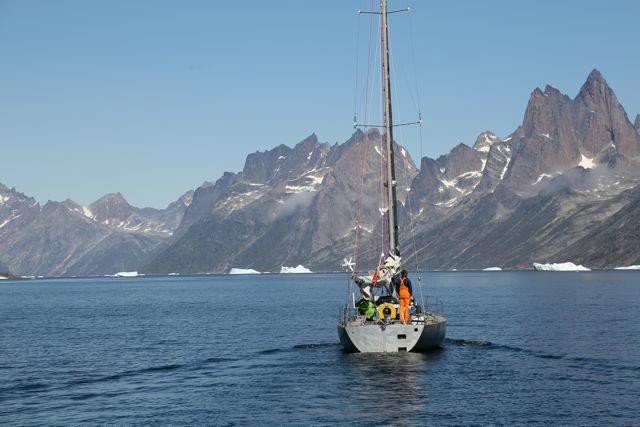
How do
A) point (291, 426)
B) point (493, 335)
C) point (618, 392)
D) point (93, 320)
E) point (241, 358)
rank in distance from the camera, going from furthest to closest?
point (93, 320)
point (493, 335)
point (241, 358)
point (618, 392)
point (291, 426)

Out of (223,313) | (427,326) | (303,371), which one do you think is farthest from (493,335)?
(223,313)

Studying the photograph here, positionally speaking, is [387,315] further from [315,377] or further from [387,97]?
[387,97]

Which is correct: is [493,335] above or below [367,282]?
below

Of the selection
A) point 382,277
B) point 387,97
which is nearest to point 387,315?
point 382,277

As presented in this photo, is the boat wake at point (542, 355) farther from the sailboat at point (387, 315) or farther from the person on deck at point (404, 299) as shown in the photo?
the person on deck at point (404, 299)

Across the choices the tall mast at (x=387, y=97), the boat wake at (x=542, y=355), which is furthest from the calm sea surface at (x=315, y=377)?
the tall mast at (x=387, y=97)

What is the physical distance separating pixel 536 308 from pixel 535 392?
8076 cm

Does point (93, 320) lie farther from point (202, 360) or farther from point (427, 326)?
point (427, 326)

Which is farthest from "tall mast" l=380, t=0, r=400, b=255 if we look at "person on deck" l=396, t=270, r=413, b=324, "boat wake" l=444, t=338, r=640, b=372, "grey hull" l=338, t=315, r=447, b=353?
"boat wake" l=444, t=338, r=640, b=372

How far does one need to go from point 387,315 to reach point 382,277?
4.56 meters

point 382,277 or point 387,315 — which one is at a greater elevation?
point 382,277

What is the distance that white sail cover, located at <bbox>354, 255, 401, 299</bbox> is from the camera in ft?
207

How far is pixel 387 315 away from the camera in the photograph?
195 ft

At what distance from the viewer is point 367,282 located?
63125 millimetres
